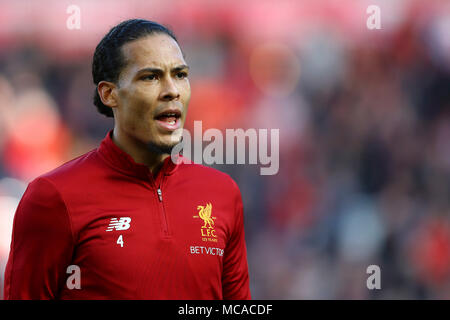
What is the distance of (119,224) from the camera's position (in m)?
2.02

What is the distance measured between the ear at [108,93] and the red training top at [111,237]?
0.14 m

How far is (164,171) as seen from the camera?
2.21 m

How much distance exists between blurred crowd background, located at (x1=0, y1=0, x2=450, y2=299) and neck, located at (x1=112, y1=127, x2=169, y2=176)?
3326 millimetres

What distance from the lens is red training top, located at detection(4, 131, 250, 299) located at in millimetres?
1963

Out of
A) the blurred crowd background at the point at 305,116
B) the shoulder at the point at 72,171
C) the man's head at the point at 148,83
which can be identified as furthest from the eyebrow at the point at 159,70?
the blurred crowd background at the point at 305,116

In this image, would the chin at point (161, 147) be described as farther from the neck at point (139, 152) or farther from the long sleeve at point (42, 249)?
the long sleeve at point (42, 249)

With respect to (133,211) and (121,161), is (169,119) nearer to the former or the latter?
(121,161)

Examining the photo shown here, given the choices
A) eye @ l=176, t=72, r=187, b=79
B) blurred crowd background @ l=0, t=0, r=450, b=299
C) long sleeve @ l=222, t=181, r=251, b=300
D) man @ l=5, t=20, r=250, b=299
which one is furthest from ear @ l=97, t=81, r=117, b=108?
blurred crowd background @ l=0, t=0, r=450, b=299

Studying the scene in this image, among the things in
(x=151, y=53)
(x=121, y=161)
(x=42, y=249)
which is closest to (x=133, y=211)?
(x=121, y=161)

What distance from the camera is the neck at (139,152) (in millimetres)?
2174

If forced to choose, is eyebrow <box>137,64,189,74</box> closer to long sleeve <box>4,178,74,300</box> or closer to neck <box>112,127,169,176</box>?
neck <box>112,127,169,176</box>

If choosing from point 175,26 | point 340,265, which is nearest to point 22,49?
point 175,26

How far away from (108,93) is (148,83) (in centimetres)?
21

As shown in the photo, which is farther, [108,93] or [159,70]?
[108,93]
